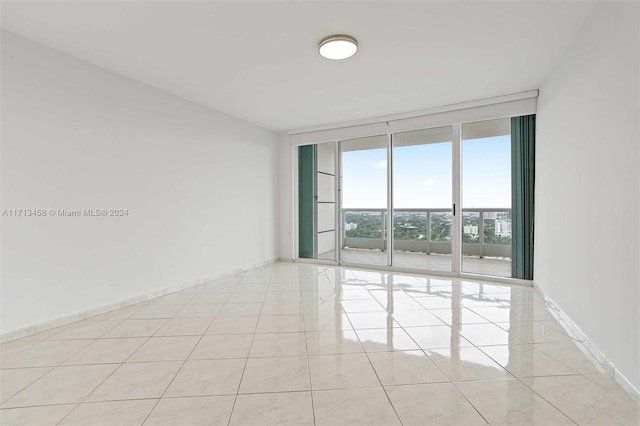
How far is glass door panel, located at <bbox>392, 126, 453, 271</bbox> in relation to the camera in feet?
15.8

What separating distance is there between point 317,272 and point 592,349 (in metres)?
3.57

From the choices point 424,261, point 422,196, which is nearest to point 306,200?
point 422,196

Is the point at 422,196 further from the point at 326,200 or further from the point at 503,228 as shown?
the point at 326,200

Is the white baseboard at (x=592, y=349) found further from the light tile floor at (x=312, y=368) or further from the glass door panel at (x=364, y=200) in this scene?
the glass door panel at (x=364, y=200)

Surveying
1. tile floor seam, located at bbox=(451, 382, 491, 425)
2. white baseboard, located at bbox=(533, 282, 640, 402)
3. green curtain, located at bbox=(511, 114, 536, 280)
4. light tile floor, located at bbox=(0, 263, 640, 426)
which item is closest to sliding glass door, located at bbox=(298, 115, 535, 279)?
Answer: green curtain, located at bbox=(511, 114, 536, 280)

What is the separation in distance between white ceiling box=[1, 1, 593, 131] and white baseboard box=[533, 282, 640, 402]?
2.52 meters

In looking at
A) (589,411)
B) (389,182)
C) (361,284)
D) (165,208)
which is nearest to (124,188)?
(165,208)

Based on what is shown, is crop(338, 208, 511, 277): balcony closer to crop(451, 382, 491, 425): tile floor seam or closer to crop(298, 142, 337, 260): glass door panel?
crop(298, 142, 337, 260): glass door panel

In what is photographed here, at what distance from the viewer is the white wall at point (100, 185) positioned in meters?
2.60

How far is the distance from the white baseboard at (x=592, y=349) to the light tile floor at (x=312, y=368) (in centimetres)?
5

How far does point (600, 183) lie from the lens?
7.07 feet

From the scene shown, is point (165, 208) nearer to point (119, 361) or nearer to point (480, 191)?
point (119, 361)

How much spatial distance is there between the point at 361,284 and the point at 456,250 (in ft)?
5.32

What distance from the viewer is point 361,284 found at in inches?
170
